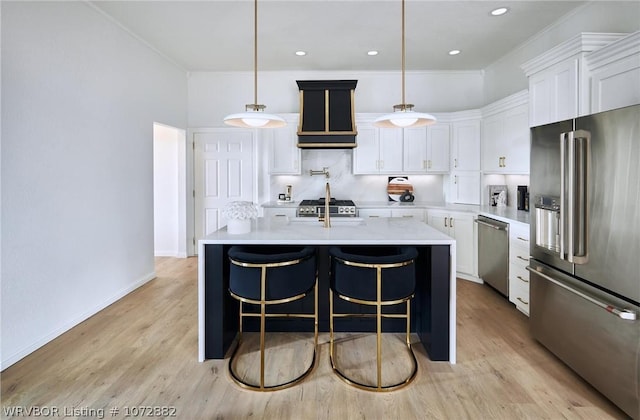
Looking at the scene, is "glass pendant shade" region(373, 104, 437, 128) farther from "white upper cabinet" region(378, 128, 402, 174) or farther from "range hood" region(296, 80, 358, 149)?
"white upper cabinet" region(378, 128, 402, 174)

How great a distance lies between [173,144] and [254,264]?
3999 millimetres

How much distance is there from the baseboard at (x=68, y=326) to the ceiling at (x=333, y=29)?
9.27ft

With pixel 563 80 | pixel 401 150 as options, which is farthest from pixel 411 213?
pixel 563 80

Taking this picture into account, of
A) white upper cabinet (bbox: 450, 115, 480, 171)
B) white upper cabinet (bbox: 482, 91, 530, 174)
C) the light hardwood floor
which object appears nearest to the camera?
the light hardwood floor

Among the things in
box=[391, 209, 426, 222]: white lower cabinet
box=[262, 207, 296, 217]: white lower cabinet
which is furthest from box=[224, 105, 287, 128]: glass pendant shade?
box=[391, 209, 426, 222]: white lower cabinet

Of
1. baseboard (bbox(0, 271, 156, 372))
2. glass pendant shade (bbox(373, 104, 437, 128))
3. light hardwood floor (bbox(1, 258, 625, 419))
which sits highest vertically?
glass pendant shade (bbox(373, 104, 437, 128))

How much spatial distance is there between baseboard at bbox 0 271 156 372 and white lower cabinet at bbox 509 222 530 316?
4.01 meters

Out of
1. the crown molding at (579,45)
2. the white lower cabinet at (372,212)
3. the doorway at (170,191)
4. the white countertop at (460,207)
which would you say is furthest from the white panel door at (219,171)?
the crown molding at (579,45)

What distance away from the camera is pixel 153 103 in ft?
14.0

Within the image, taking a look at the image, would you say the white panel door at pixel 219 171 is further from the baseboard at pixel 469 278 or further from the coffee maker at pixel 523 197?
the coffee maker at pixel 523 197

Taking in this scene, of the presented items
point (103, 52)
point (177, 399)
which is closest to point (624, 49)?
point (177, 399)

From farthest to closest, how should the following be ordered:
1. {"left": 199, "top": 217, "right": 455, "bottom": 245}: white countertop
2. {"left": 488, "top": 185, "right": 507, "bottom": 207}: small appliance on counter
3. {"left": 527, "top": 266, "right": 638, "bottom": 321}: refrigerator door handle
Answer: {"left": 488, "top": 185, "right": 507, "bottom": 207}: small appliance on counter < {"left": 199, "top": 217, "right": 455, "bottom": 245}: white countertop < {"left": 527, "top": 266, "right": 638, "bottom": 321}: refrigerator door handle

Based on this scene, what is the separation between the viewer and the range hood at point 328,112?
4.15 meters

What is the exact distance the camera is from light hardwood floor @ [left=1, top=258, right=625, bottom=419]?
1879 mm
